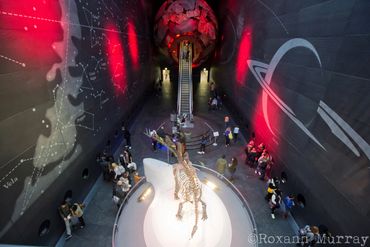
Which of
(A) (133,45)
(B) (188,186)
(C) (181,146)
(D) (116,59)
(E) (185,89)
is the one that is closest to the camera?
(B) (188,186)

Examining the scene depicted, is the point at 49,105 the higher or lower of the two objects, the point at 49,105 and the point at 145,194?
the higher

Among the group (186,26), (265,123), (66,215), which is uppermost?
(186,26)

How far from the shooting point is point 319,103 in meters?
6.76

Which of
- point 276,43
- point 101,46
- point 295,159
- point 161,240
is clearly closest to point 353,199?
point 295,159

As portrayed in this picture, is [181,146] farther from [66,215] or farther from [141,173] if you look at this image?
[141,173]

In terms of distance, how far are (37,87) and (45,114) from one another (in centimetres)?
75

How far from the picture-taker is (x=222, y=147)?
42.3 feet

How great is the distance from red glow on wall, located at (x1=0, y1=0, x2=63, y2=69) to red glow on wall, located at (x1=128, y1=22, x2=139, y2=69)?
8.15 metres

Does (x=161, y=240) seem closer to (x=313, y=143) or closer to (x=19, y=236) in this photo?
(x=19, y=236)

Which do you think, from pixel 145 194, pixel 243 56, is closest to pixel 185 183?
pixel 145 194

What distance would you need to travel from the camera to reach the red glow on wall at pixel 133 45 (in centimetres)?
1466

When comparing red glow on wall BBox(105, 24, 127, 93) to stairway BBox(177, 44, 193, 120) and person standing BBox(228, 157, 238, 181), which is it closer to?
stairway BBox(177, 44, 193, 120)

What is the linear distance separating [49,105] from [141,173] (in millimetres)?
5185

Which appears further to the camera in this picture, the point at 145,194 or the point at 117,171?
the point at 117,171
